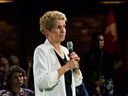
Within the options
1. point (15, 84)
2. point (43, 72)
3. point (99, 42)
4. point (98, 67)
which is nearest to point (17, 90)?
point (15, 84)

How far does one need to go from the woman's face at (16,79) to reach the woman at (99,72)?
1.19m

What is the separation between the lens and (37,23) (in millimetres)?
5879

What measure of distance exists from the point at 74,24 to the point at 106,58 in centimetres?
195

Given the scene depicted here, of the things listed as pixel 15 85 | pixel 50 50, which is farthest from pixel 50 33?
pixel 15 85

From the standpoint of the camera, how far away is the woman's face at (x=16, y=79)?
10.8ft

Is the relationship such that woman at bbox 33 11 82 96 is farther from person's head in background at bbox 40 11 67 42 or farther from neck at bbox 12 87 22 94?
neck at bbox 12 87 22 94

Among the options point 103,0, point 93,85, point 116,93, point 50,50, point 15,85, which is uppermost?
point 103,0

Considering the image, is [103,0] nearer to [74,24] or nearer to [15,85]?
[74,24]

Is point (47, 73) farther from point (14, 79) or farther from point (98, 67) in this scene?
point (98, 67)

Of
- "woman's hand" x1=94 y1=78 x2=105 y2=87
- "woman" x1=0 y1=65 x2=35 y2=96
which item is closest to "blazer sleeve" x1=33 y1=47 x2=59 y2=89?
"woman" x1=0 y1=65 x2=35 y2=96

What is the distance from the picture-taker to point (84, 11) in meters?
5.92

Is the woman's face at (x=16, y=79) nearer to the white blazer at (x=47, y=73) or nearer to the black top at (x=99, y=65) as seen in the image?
the black top at (x=99, y=65)

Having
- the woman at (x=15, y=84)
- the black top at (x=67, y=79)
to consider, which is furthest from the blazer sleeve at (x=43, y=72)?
the woman at (x=15, y=84)

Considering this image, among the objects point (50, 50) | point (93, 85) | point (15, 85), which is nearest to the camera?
point (50, 50)
